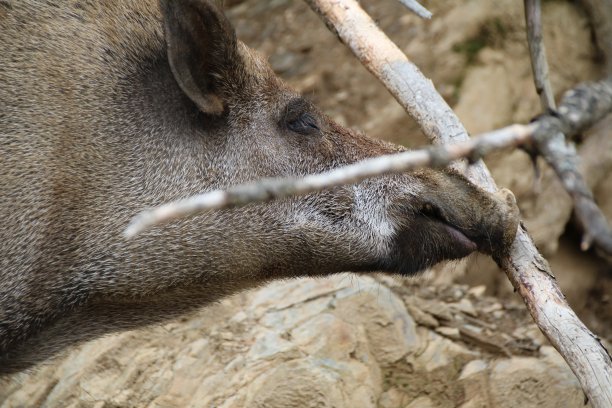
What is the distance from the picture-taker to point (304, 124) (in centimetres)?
381

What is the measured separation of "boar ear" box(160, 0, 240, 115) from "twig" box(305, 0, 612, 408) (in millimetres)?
572

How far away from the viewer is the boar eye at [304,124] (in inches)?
149

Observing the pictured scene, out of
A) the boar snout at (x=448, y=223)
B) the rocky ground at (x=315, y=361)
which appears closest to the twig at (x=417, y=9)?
the boar snout at (x=448, y=223)

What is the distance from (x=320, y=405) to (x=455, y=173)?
1170 millimetres

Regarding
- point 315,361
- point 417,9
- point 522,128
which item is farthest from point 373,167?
point 315,361

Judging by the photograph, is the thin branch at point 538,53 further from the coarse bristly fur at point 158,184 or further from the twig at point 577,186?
the twig at point 577,186

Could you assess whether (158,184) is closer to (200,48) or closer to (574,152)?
(200,48)

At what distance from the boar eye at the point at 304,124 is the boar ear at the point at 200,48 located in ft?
1.00

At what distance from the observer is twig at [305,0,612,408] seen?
291 centimetres

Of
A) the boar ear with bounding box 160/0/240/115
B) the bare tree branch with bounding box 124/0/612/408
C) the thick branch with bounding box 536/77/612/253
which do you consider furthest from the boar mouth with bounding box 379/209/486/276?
the thick branch with bounding box 536/77/612/253

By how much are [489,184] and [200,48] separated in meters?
1.21

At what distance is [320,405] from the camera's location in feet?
13.1

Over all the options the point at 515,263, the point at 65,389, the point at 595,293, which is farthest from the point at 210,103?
the point at 595,293

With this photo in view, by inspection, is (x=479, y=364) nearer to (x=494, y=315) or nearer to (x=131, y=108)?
(x=494, y=315)
